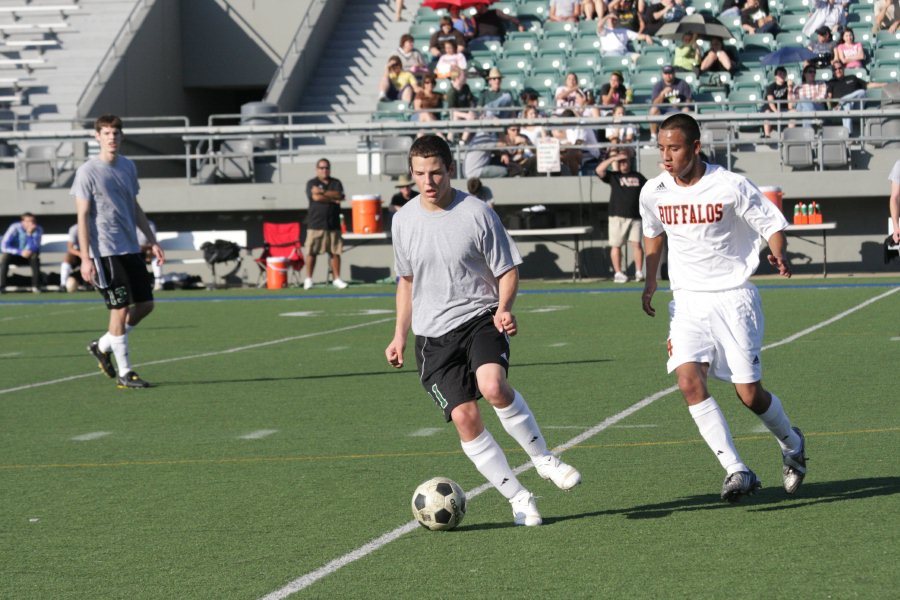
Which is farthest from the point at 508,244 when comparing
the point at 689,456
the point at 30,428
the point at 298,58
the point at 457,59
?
the point at 298,58

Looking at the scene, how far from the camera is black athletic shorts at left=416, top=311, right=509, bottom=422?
6645 millimetres

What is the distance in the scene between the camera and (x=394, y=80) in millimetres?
31203

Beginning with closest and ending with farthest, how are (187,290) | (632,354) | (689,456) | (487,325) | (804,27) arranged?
(487,325) < (689,456) < (632,354) < (187,290) < (804,27)

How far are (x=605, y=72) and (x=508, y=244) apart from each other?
2441 cm

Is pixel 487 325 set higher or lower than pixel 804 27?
lower

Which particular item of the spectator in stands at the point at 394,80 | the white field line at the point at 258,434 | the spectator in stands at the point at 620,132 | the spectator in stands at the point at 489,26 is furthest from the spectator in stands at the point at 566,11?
the white field line at the point at 258,434

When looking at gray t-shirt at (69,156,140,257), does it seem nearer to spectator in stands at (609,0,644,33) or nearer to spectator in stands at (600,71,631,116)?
spectator in stands at (600,71,631,116)

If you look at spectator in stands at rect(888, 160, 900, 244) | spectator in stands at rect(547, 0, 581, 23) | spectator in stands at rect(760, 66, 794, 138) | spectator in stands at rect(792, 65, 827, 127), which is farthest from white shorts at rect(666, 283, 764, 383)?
spectator in stands at rect(547, 0, 581, 23)

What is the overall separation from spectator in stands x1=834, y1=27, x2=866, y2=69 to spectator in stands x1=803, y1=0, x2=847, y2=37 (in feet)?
2.84

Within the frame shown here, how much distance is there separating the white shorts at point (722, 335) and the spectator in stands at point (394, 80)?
23959mm

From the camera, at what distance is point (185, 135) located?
2859 cm

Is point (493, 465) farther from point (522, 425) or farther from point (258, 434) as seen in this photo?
point (258, 434)

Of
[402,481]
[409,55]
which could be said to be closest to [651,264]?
[402,481]

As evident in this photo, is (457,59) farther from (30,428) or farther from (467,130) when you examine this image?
(30,428)
